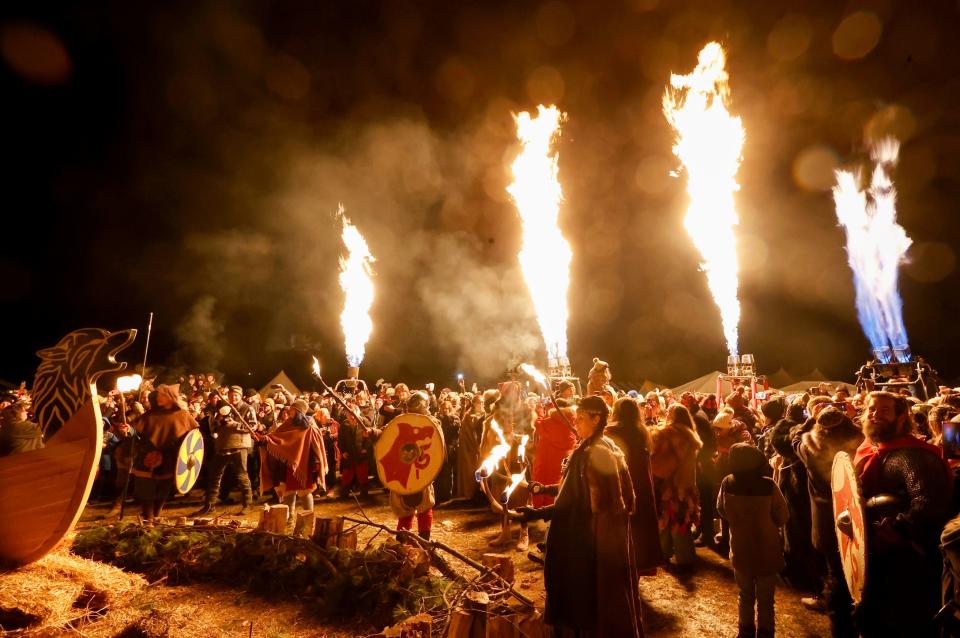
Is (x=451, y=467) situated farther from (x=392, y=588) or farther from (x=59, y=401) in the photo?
(x=59, y=401)

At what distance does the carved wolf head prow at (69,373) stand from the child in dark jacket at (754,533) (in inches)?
235

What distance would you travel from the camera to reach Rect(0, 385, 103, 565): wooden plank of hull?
162 inches

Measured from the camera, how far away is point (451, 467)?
11.3m

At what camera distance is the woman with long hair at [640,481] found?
192 inches

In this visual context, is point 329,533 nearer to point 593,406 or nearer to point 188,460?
point 188,460

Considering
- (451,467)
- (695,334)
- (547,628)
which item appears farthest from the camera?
(695,334)

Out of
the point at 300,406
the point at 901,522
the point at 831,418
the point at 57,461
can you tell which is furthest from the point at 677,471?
the point at 57,461

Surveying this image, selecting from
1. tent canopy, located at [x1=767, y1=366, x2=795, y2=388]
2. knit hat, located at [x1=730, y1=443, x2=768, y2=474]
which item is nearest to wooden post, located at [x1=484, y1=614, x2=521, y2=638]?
knit hat, located at [x1=730, y1=443, x2=768, y2=474]

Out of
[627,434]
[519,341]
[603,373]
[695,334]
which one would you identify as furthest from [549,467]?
[695,334]

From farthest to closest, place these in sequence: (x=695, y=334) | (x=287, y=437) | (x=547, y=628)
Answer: (x=695, y=334) < (x=287, y=437) < (x=547, y=628)

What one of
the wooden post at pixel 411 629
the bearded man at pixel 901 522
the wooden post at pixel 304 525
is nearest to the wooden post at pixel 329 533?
the wooden post at pixel 304 525

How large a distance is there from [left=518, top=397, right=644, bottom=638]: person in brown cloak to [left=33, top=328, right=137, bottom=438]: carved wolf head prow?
14.1ft

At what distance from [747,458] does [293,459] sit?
6627mm

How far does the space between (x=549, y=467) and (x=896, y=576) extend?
13.0 feet
